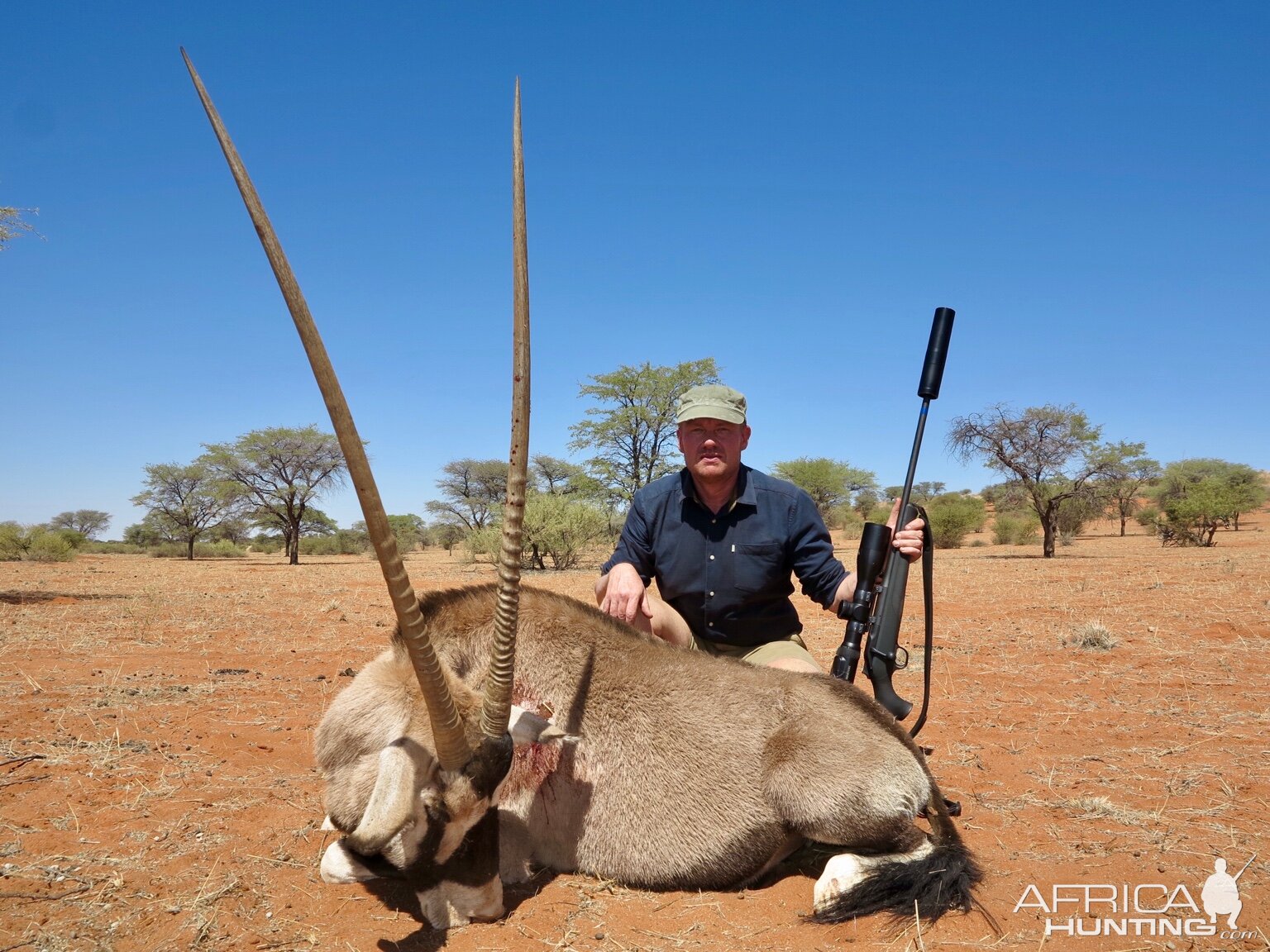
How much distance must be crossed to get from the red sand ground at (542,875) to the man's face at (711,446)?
2.03m

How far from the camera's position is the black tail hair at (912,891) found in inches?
115

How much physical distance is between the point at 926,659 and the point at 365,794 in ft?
8.77

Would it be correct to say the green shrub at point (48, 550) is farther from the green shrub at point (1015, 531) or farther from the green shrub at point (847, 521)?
the green shrub at point (1015, 531)

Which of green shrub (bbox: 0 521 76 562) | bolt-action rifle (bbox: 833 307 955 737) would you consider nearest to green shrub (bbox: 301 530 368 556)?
green shrub (bbox: 0 521 76 562)

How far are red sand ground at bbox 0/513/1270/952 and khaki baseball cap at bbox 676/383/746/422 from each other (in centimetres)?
225

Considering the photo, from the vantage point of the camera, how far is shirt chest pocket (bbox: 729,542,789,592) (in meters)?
4.31

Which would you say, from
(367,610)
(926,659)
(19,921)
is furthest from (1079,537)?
(19,921)

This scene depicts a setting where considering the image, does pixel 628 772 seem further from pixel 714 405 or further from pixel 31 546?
pixel 31 546

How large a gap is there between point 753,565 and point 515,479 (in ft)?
7.55

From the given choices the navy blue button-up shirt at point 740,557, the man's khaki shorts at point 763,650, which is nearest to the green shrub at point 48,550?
the navy blue button-up shirt at point 740,557

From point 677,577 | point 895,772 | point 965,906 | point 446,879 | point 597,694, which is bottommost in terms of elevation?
point 965,906

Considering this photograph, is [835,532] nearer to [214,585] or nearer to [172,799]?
[214,585]

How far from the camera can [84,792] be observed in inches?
148

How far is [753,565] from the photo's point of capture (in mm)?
4312
